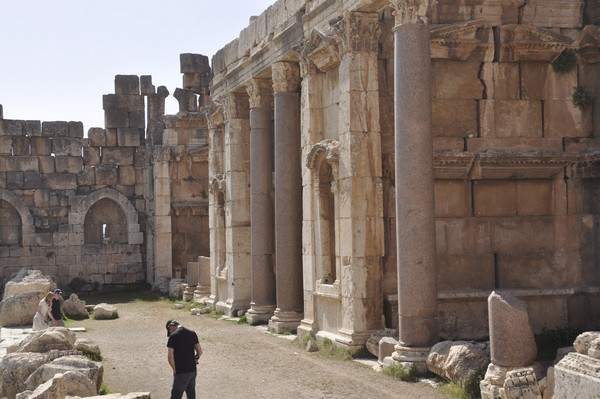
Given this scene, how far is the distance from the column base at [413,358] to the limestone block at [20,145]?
25.2 metres

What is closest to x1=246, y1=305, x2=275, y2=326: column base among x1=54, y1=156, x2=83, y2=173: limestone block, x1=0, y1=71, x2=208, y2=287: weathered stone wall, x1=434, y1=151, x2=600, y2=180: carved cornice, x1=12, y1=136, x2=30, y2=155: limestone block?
x1=434, y1=151, x2=600, y2=180: carved cornice

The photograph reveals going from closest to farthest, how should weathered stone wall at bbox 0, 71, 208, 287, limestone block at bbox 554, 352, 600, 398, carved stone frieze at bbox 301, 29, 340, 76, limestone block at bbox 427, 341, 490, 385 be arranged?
limestone block at bbox 554, 352, 600, 398 → limestone block at bbox 427, 341, 490, 385 → carved stone frieze at bbox 301, 29, 340, 76 → weathered stone wall at bbox 0, 71, 208, 287

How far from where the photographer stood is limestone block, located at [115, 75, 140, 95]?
3519 centimetres

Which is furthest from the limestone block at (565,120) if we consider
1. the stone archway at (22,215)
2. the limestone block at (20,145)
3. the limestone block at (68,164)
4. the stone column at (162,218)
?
the limestone block at (20,145)

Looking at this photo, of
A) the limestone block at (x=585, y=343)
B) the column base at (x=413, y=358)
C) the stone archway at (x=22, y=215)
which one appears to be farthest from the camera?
the stone archway at (x=22, y=215)

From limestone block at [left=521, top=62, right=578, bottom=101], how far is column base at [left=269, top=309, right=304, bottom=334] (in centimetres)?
717

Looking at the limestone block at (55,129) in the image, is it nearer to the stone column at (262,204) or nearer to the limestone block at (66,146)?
the limestone block at (66,146)

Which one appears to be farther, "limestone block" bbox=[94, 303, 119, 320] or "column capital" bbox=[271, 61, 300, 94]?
"limestone block" bbox=[94, 303, 119, 320]

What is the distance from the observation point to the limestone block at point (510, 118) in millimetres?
15391

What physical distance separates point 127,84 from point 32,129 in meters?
4.20

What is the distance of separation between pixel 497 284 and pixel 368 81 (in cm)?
430

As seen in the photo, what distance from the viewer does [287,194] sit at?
19.6 m

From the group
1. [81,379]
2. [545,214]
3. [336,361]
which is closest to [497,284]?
[545,214]

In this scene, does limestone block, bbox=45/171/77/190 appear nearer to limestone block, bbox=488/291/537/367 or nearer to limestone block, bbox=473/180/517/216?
limestone block, bbox=473/180/517/216
